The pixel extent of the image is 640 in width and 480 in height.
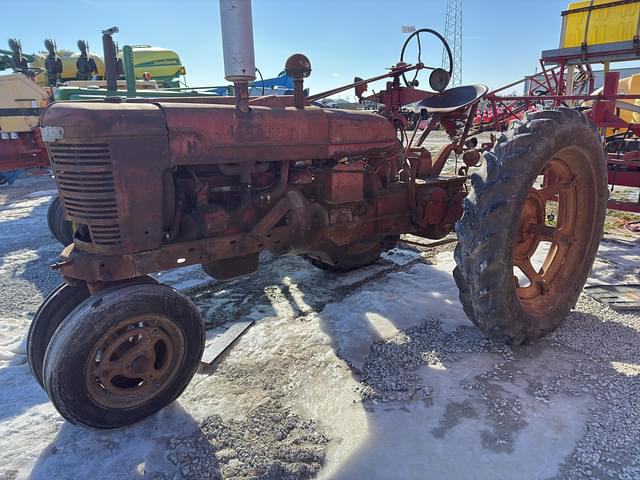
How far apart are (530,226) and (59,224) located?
4.53m

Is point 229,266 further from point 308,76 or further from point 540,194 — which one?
point 540,194

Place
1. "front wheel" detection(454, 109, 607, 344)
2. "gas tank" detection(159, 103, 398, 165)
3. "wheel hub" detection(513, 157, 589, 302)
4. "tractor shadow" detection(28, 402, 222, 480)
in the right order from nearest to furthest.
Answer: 1. "tractor shadow" detection(28, 402, 222, 480)
2. "gas tank" detection(159, 103, 398, 165)
3. "front wheel" detection(454, 109, 607, 344)
4. "wheel hub" detection(513, 157, 589, 302)

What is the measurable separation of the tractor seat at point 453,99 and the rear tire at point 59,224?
3.71 m

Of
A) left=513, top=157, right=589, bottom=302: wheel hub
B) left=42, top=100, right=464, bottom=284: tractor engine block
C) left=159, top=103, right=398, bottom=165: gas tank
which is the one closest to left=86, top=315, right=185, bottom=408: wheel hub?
left=42, top=100, right=464, bottom=284: tractor engine block

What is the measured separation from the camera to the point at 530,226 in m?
3.06

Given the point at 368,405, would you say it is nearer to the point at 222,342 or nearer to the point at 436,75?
the point at 222,342

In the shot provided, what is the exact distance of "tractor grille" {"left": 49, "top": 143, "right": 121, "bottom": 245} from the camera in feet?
7.00

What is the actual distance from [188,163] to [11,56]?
33.3 ft

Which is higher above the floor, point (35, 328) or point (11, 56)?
point (11, 56)

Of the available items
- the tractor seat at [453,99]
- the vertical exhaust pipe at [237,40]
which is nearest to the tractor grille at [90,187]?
the vertical exhaust pipe at [237,40]

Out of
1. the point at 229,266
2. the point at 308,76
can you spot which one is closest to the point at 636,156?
the point at 308,76

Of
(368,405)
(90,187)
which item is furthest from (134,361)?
(368,405)

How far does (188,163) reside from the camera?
7.75 ft

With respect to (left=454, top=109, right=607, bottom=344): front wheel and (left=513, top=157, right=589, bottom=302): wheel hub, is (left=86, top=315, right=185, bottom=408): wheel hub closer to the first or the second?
(left=454, top=109, right=607, bottom=344): front wheel
